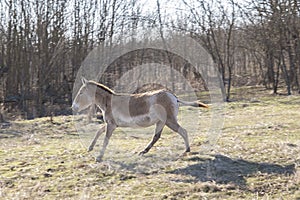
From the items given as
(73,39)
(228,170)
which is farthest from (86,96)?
(73,39)

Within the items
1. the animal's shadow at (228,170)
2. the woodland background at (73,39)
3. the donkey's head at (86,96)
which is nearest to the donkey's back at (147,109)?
the donkey's head at (86,96)

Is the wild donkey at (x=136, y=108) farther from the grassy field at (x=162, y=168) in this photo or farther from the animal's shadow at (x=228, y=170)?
the animal's shadow at (x=228, y=170)

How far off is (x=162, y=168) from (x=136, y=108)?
5.27ft

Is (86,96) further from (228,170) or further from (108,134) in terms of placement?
(228,170)

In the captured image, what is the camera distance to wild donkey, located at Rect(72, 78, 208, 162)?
919 centimetres

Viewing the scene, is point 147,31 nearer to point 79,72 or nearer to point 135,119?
point 79,72

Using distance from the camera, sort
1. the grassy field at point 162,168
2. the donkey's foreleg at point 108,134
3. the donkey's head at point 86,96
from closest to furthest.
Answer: the grassy field at point 162,168 → the donkey's foreleg at point 108,134 → the donkey's head at point 86,96

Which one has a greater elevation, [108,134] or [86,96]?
[86,96]

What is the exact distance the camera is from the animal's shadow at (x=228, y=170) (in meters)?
7.35

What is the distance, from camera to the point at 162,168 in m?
8.18

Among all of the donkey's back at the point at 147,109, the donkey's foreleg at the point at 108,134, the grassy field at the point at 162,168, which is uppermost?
the donkey's back at the point at 147,109

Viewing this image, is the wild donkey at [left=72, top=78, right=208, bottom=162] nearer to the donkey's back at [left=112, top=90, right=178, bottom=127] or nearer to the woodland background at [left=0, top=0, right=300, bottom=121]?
the donkey's back at [left=112, top=90, right=178, bottom=127]

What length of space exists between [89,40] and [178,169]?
21848 mm

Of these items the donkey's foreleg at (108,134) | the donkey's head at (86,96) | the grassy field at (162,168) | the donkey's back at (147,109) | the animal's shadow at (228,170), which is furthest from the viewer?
the donkey's head at (86,96)
